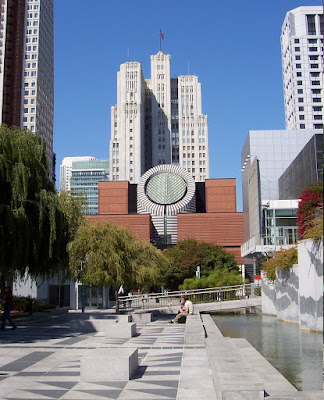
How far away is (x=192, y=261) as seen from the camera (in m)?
59.7

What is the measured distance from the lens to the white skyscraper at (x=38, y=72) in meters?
113

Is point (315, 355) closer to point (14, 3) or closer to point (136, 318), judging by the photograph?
point (136, 318)

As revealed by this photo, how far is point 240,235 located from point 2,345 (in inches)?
3200

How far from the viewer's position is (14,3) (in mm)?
108000

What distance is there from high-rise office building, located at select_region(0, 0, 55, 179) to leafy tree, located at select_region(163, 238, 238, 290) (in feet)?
176

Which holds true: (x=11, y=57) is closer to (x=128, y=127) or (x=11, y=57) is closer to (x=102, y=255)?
(x=128, y=127)

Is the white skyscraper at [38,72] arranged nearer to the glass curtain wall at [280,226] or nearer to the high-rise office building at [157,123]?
the high-rise office building at [157,123]

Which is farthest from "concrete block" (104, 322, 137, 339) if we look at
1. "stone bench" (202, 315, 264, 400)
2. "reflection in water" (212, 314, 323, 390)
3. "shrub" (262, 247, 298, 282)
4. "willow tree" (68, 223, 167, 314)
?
"shrub" (262, 247, 298, 282)

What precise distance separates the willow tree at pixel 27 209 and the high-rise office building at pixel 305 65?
3998 inches

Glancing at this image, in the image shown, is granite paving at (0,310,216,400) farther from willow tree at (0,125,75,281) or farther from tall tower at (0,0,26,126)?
tall tower at (0,0,26,126)

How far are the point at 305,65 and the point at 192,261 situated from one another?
74664 mm

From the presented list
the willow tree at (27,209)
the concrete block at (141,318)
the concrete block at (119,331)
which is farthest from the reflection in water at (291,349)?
the willow tree at (27,209)

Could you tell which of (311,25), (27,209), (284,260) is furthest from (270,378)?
(311,25)

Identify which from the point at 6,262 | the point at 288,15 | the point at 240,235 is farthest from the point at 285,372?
the point at 288,15
